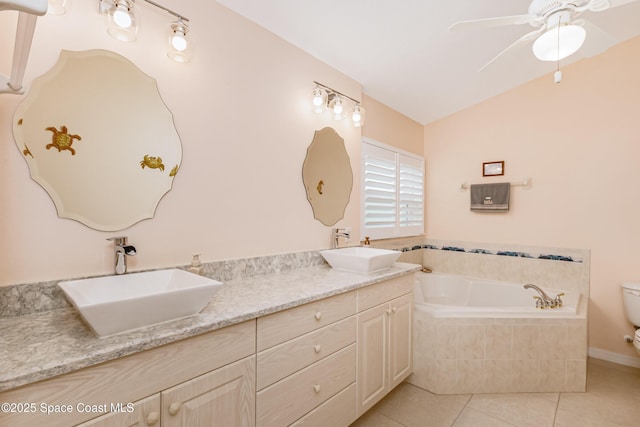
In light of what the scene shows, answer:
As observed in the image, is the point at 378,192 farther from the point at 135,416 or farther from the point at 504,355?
the point at 135,416

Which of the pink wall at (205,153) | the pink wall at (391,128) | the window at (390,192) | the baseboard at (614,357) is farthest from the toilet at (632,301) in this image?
the pink wall at (205,153)

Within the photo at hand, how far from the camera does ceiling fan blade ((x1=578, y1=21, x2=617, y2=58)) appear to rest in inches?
59.2

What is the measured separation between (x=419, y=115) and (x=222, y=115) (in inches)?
Answer: 99.1

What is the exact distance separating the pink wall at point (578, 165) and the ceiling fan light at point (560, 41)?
64.5 inches

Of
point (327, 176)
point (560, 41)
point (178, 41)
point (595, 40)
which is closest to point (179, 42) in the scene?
point (178, 41)

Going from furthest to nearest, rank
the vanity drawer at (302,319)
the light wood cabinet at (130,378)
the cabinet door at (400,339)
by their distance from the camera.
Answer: the cabinet door at (400,339) → the vanity drawer at (302,319) → the light wood cabinet at (130,378)

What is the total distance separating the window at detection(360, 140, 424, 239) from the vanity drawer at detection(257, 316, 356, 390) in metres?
1.19

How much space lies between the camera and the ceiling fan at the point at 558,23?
138cm

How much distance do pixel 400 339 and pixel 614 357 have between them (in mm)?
2122

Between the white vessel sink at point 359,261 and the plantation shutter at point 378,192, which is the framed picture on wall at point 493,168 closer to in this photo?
the plantation shutter at point 378,192

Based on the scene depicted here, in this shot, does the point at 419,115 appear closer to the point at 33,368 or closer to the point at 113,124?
the point at 113,124

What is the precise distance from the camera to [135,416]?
886 mm

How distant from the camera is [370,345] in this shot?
1812mm

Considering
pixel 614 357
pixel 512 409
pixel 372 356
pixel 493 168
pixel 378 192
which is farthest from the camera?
pixel 493 168
